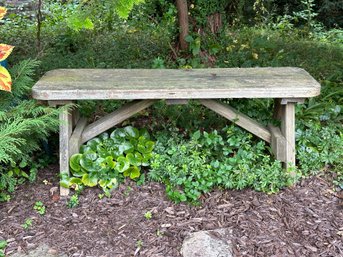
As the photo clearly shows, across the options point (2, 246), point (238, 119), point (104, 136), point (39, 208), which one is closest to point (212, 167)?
point (238, 119)

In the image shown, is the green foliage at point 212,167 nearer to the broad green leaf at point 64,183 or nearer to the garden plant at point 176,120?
the garden plant at point 176,120

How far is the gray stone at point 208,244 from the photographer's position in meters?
2.78

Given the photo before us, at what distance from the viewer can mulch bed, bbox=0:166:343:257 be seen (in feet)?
9.56

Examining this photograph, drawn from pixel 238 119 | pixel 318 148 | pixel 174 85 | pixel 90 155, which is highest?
pixel 174 85

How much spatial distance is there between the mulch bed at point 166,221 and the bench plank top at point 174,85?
662 mm

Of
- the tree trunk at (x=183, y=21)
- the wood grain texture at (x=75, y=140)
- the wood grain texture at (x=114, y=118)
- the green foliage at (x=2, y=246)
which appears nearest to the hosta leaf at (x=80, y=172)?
the wood grain texture at (x=75, y=140)

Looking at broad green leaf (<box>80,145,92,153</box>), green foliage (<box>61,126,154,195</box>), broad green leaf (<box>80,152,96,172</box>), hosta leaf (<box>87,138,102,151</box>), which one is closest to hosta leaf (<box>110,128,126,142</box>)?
green foliage (<box>61,126,154,195</box>)

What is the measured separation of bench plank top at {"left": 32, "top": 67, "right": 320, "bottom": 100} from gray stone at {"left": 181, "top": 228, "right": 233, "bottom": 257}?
2.79 feet

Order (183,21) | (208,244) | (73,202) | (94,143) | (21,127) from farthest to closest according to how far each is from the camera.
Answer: (183,21) → (94,143) → (73,202) → (21,127) → (208,244)

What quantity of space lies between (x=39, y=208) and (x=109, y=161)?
1.78 feet

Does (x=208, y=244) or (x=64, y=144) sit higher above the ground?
(x=64, y=144)

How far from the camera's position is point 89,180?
3.42m

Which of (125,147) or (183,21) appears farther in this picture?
(183,21)

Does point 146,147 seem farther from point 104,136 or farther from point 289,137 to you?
point 289,137
